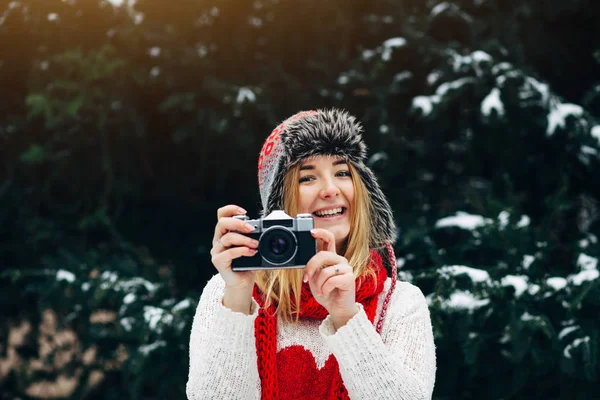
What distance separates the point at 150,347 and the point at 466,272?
1493 millimetres

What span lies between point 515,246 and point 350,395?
55.8 inches

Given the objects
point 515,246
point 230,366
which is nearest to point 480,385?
point 515,246

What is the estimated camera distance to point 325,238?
147cm

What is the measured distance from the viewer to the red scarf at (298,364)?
158cm

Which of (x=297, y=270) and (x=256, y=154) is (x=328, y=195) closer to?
(x=297, y=270)

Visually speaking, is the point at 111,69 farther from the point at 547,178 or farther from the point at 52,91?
the point at 547,178

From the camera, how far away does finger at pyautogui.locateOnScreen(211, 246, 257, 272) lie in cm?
145

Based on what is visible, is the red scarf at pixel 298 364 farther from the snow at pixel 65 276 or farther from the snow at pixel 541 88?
the snow at pixel 65 276

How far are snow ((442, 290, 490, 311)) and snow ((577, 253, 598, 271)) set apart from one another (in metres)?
0.40

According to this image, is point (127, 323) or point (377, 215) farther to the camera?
point (127, 323)

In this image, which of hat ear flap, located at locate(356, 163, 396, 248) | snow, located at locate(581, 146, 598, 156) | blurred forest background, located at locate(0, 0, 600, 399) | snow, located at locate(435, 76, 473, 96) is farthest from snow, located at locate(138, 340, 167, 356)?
snow, located at locate(581, 146, 598, 156)

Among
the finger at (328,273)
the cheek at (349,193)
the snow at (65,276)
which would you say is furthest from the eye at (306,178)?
the snow at (65,276)

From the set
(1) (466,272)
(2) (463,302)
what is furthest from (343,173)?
(2) (463,302)

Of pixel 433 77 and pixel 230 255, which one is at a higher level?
pixel 433 77
